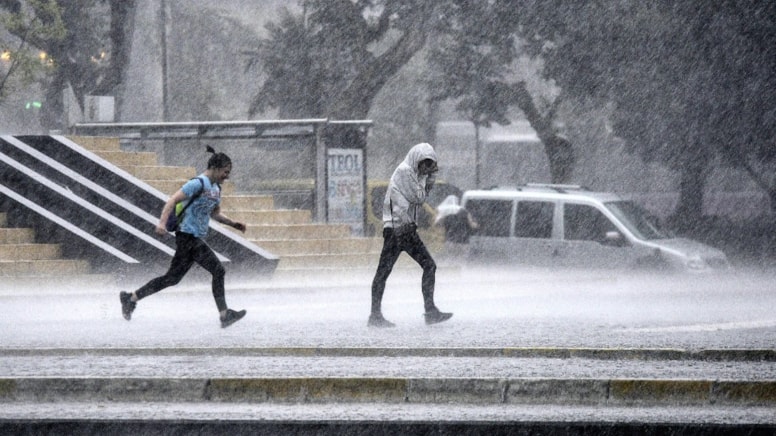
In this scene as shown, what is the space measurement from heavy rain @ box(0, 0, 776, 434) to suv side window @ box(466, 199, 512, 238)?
0.04m

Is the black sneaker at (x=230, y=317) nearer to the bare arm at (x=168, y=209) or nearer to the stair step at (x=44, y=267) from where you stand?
the bare arm at (x=168, y=209)

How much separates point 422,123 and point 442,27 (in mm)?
26270

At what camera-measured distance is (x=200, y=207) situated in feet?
35.3

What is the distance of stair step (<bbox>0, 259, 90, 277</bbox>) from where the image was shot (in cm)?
1580

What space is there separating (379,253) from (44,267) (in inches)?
226

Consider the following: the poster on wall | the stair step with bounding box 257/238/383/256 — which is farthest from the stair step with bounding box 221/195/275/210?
the poster on wall

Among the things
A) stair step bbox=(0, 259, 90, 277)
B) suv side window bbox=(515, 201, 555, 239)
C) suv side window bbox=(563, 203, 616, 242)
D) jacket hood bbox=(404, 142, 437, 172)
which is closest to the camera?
jacket hood bbox=(404, 142, 437, 172)

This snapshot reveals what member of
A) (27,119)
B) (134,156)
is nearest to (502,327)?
(134,156)

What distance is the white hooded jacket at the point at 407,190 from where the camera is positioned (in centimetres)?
1102

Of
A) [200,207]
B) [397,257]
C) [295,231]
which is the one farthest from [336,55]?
[200,207]

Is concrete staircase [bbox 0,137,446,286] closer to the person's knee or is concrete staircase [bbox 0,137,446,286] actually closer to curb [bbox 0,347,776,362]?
the person's knee

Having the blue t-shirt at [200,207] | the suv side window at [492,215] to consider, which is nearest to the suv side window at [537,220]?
the suv side window at [492,215]

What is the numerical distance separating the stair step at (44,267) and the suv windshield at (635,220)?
24.6 ft

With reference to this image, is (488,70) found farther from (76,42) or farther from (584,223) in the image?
(584,223)
